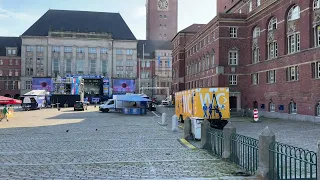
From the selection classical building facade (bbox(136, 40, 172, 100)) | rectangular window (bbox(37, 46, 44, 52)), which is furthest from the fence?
classical building facade (bbox(136, 40, 172, 100))

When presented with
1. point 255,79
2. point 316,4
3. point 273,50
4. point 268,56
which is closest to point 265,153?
point 316,4

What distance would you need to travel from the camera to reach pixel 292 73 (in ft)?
116

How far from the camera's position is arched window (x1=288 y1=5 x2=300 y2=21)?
113 ft

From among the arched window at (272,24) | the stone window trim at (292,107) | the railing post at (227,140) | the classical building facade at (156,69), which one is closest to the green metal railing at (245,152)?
the railing post at (227,140)

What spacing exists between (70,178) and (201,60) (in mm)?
50937

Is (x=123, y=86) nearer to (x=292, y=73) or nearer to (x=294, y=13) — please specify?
(x=292, y=73)

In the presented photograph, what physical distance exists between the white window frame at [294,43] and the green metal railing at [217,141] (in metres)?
24.8

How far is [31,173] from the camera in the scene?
9.66m

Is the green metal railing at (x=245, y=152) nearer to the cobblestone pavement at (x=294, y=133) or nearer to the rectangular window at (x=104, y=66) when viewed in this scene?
the cobblestone pavement at (x=294, y=133)

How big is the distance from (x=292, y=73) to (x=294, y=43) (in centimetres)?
317

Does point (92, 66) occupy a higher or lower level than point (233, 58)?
higher

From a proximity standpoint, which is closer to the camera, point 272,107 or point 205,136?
point 205,136

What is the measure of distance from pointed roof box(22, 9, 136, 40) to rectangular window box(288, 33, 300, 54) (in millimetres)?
72086

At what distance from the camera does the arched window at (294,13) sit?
34531 mm
